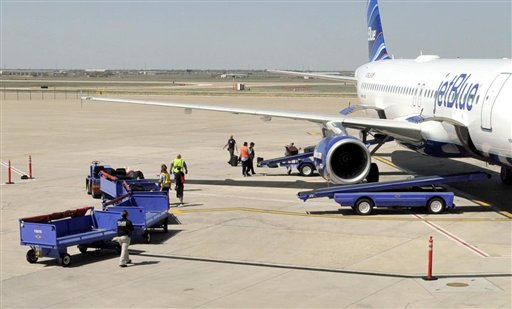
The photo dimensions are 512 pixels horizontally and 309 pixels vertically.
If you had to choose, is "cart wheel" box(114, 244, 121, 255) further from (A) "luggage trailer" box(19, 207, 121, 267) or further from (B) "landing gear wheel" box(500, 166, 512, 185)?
(B) "landing gear wheel" box(500, 166, 512, 185)

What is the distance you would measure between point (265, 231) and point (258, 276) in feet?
15.6

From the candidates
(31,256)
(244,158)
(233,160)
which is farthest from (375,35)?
(31,256)

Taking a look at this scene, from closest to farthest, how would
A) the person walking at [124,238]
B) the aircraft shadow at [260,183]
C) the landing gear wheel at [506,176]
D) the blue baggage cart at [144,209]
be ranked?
the person walking at [124,238], the blue baggage cart at [144,209], the landing gear wheel at [506,176], the aircraft shadow at [260,183]

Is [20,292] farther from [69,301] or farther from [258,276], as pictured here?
[258,276]

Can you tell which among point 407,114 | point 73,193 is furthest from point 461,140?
point 73,193

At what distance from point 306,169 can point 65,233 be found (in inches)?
620

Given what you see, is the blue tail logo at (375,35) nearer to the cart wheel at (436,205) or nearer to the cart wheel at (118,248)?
the cart wheel at (436,205)

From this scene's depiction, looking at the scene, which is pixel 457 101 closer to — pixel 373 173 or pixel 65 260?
pixel 373 173

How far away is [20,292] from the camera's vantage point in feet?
50.6

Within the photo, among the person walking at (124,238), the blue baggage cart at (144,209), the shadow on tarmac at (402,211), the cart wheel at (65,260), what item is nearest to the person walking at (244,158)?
the shadow on tarmac at (402,211)

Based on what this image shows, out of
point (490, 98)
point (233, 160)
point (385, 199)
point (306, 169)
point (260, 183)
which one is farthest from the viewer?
point (233, 160)

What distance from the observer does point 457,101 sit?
80.7 feet

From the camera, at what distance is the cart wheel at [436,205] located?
2359cm

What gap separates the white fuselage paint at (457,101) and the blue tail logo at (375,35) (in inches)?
409
